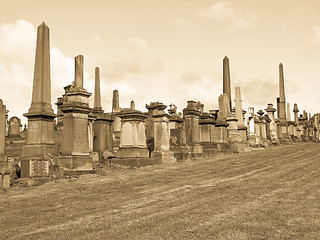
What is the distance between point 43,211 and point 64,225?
1170 millimetres

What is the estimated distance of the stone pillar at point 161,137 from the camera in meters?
13.4

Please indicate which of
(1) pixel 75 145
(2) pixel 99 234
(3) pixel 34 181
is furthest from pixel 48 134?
(2) pixel 99 234

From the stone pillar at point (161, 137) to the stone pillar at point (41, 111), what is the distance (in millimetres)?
4627

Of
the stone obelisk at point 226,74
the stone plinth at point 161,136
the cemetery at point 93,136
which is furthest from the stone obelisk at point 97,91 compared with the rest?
the stone obelisk at point 226,74

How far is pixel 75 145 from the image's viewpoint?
10.3 m

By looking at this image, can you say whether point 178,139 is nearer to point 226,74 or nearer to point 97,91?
point 97,91

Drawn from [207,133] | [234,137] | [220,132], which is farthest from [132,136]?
[234,137]

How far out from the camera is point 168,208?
5.57 meters

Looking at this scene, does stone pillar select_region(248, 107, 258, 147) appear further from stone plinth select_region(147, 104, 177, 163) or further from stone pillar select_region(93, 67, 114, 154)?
stone pillar select_region(93, 67, 114, 154)

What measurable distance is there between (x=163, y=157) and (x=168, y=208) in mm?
7723

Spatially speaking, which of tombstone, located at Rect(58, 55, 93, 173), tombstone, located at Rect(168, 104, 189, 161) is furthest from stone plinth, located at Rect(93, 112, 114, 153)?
tombstone, located at Rect(58, 55, 93, 173)

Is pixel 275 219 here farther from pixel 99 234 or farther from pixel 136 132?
pixel 136 132

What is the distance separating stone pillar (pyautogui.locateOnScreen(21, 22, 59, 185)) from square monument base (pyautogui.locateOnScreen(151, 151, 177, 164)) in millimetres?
4459

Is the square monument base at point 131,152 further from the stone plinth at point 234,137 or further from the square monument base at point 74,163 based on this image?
the stone plinth at point 234,137
